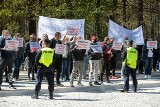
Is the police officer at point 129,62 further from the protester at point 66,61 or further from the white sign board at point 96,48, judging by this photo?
the protester at point 66,61

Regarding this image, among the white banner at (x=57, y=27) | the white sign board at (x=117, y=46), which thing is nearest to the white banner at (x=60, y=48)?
the white sign board at (x=117, y=46)

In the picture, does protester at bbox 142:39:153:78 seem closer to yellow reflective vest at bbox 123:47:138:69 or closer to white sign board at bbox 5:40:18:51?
yellow reflective vest at bbox 123:47:138:69

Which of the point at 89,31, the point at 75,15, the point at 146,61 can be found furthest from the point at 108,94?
the point at 89,31

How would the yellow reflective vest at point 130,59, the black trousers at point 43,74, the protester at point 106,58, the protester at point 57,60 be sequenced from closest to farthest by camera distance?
the black trousers at point 43,74 → the yellow reflective vest at point 130,59 → the protester at point 57,60 → the protester at point 106,58

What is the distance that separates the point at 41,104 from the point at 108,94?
3418 millimetres

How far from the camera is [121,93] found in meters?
14.9

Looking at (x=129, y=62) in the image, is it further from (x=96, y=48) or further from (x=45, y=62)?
(x=45, y=62)

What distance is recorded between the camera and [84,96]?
1396cm

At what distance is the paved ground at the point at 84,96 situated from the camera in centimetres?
1218

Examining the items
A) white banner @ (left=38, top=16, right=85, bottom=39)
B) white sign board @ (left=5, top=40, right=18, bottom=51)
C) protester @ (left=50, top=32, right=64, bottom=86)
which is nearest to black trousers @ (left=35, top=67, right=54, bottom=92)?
white sign board @ (left=5, top=40, right=18, bottom=51)

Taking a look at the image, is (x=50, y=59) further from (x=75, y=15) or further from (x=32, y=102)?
(x=75, y=15)

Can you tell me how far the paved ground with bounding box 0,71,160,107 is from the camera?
1218 cm

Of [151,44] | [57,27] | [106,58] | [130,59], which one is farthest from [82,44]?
[151,44]

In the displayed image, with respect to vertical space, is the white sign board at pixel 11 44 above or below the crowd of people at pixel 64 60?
above
